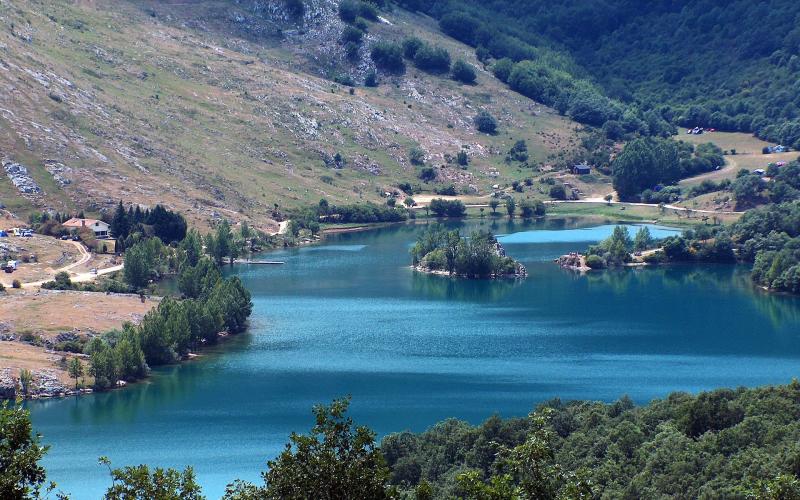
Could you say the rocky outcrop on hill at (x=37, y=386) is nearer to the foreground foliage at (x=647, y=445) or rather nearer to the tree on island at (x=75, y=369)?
the tree on island at (x=75, y=369)

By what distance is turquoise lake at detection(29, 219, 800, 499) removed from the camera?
2928 inches

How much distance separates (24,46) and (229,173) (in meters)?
30.8

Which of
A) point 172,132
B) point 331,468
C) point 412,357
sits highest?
point 172,132

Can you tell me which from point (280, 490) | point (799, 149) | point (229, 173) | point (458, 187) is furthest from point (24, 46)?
point (280, 490)

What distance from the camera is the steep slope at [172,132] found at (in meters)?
150

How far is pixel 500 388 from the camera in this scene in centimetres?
8456

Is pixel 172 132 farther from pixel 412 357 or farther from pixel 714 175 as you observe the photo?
pixel 412 357

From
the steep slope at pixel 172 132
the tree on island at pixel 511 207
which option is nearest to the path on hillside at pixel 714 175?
the steep slope at pixel 172 132

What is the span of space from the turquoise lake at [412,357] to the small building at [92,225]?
15.9 metres

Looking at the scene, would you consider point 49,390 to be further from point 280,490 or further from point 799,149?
point 799,149

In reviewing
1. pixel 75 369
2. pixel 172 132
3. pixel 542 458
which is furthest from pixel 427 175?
pixel 542 458

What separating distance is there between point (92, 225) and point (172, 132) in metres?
36.5

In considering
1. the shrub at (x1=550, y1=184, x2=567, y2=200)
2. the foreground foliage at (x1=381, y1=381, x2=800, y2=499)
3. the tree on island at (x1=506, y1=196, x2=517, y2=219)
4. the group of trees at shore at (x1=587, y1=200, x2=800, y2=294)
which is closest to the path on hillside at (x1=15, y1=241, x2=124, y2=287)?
the group of trees at shore at (x1=587, y1=200, x2=800, y2=294)

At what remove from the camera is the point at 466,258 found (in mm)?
133750
